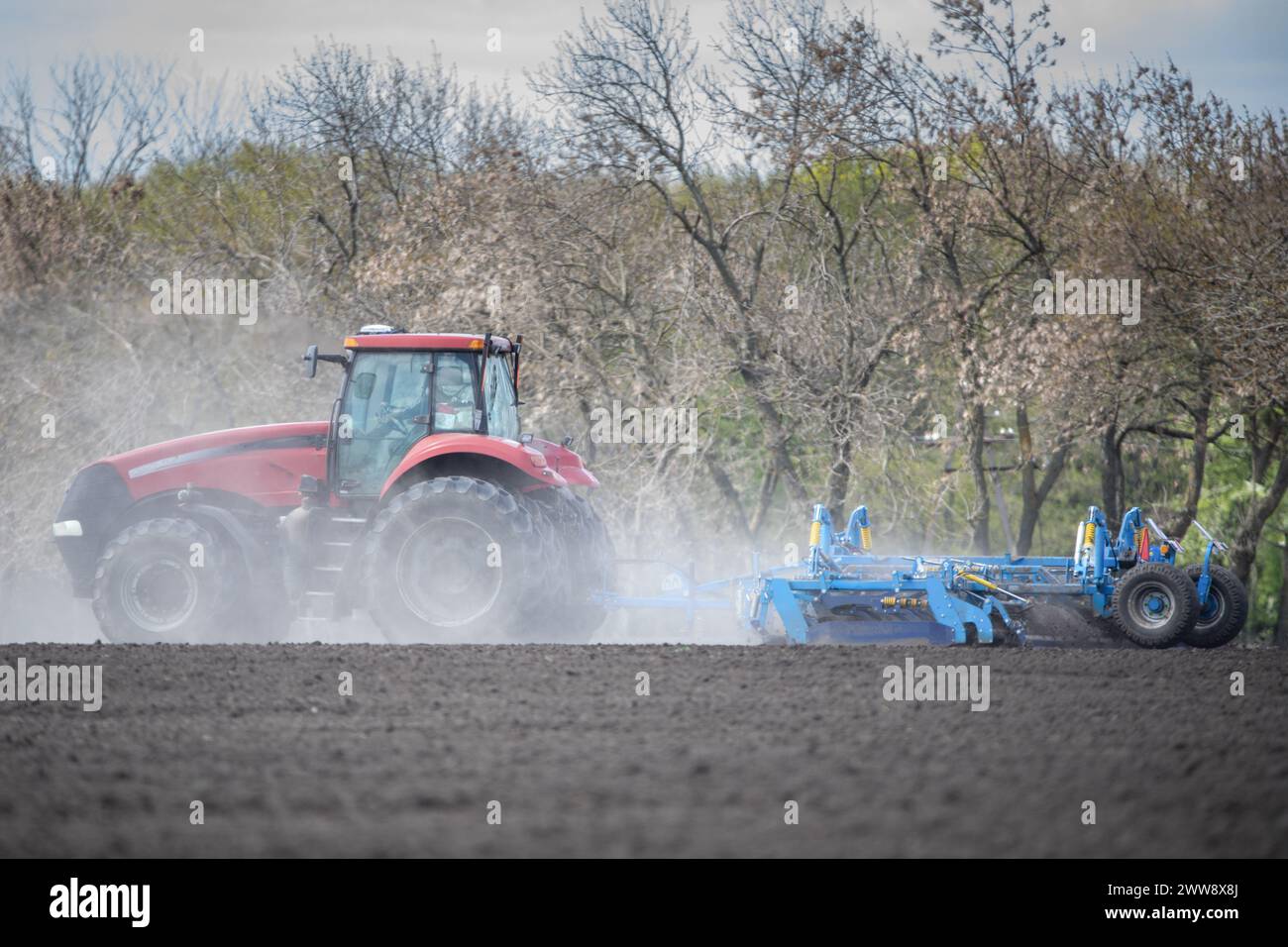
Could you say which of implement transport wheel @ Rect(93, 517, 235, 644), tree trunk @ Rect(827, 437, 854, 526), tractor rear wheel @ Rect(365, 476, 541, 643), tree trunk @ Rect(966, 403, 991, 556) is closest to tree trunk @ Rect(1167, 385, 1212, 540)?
tree trunk @ Rect(966, 403, 991, 556)

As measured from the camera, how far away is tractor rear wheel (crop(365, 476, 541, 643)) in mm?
10070

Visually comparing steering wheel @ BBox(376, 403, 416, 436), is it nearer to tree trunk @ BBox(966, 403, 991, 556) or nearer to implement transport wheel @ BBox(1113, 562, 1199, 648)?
implement transport wheel @ BBox(1113, 562, 1199, 648)

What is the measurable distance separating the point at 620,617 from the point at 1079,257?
704cm

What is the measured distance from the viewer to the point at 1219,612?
36.4ft

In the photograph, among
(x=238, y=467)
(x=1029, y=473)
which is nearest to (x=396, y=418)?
(x=238, y=467)

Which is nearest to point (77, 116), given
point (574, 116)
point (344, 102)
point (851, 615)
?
point (344, 102)

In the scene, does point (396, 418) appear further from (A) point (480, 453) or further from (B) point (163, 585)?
(B) point (163, 585)

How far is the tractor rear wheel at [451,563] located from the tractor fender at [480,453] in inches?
8.0

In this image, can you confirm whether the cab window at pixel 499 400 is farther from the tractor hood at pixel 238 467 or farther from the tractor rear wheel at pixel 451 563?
the tractor hood at pixel 238 467

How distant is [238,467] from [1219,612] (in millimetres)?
7766

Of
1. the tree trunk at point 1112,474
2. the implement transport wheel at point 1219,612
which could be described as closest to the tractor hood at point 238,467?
the implement transport wheel at point 1219,612

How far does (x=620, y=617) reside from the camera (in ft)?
54.0

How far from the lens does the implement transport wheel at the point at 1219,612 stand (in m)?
11.1
